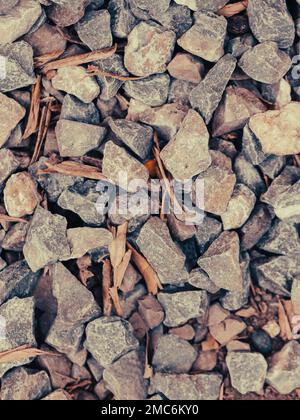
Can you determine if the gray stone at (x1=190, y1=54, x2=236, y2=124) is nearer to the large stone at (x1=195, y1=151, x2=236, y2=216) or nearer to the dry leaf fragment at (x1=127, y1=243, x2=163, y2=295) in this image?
the large stone at (x1=195, y1=151, x2=236, y2=216)

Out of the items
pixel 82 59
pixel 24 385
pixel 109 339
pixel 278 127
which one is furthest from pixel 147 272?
pixel 82 59

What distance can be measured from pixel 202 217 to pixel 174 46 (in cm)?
68

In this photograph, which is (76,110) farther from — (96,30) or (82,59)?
(96,30)

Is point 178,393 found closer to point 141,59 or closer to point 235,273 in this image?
point 235,273

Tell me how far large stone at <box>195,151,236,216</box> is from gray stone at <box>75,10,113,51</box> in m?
0.60

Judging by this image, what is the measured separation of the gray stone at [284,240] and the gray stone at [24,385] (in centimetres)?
105

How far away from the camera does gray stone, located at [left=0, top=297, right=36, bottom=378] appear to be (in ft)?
6.11

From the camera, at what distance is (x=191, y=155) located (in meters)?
1.84

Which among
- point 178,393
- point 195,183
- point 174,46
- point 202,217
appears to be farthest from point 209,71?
point 178,393

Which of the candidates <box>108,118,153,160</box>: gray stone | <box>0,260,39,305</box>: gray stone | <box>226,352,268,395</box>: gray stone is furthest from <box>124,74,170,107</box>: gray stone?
<box>226,352,268,395</box>: gray stone

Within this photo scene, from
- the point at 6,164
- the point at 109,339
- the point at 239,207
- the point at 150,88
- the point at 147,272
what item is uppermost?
the point at 150,88

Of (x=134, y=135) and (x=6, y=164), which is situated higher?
(x=134, y=135)

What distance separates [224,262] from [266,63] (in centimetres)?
78

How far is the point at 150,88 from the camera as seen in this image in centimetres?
190
